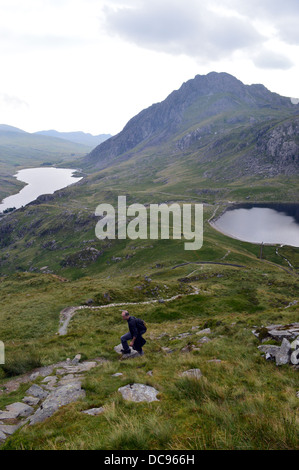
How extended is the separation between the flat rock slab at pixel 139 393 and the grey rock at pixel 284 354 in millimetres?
6123

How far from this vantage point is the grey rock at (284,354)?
11.9 metres

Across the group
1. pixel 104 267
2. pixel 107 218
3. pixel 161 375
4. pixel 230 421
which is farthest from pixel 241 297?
pixel 107 218

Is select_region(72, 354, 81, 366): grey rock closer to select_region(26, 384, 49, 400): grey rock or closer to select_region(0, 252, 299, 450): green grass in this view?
select_region(0, 252, 299, 450): green grass

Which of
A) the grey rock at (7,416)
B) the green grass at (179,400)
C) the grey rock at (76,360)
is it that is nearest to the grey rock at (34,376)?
the green grass at (179,400)

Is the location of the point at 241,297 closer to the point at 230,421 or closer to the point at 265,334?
the point at 265,334

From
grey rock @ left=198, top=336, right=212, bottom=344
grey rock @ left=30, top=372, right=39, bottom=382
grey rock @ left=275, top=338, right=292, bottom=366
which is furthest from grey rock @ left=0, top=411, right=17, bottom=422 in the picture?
grey rock @ left=198, top=336, right=212, bottom=344

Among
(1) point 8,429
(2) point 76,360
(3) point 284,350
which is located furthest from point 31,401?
(3) point 284,350

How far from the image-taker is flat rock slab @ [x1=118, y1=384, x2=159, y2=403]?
9.48 m

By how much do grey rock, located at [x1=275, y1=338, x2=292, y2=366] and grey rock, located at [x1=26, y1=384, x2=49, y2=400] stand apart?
35.8 feet

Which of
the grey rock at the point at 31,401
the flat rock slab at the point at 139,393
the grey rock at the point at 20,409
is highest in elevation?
the flat rock slab at the point at 139,393

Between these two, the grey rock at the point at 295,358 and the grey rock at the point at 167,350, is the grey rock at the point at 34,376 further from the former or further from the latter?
the grey rock at the point at 295,358

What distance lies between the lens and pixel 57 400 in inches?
405
